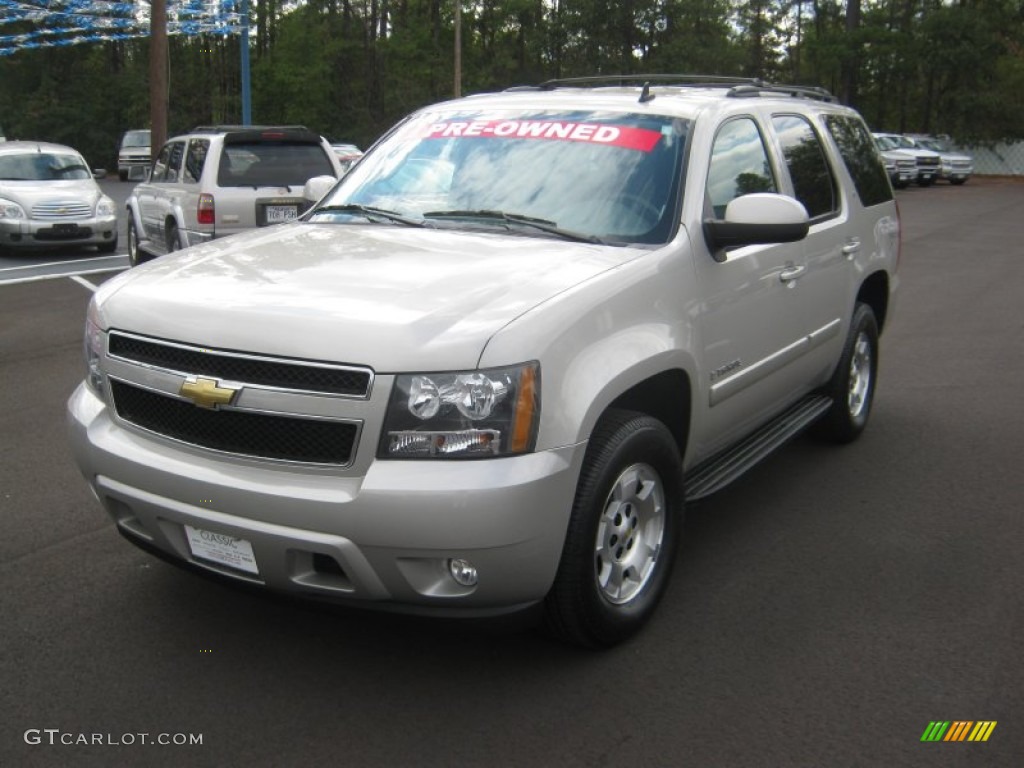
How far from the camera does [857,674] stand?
134 inches

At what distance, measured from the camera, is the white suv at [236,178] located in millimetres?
11070

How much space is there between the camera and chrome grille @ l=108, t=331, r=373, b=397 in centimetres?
294

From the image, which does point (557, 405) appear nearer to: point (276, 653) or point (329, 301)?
point (329, 301)

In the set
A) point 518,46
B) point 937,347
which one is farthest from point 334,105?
point 937,347

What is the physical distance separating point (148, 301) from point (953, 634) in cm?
296

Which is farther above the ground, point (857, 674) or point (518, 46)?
point (518, 46)

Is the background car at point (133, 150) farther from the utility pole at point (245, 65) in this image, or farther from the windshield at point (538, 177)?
the windshield at point (538, 177)

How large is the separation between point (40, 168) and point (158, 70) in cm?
388

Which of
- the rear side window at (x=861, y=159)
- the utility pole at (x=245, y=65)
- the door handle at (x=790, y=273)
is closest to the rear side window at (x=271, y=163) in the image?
the rear side window at (x=861, y=159)

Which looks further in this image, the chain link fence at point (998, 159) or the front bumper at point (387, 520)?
the chain link fence at point (998, 159)

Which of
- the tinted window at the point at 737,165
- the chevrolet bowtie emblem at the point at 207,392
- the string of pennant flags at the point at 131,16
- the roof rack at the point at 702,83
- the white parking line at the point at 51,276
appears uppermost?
the string of pennant flags at the point at 131,16

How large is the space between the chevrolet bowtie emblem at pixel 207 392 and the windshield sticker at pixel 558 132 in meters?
1.85

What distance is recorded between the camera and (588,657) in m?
3.50

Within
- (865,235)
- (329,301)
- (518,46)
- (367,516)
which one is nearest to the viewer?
(367,516)
